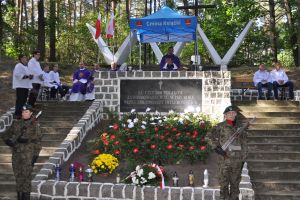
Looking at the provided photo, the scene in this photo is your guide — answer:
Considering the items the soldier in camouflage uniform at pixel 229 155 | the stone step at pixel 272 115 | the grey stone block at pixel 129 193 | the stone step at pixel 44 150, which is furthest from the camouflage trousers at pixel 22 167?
the stone step at pixel 272 115

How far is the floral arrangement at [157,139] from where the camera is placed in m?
8.95

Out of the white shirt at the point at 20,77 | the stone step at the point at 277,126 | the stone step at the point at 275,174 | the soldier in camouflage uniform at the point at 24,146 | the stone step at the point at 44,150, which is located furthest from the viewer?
the stone step at the point at 277,126

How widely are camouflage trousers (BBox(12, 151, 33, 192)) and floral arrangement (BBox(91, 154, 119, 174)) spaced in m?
1.64

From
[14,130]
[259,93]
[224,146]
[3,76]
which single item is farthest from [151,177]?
[3,76]

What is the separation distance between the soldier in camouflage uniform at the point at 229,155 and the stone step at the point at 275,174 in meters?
2.07

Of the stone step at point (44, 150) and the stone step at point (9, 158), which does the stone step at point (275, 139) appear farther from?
the stone step at point (9, 158)

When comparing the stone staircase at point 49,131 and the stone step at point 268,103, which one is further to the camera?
the stone step at point 268,103

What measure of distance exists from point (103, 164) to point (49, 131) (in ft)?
9.36

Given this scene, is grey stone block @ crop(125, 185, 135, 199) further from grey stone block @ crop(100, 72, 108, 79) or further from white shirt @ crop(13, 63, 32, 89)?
grey stone block @ crop(100, 72, 108, 79)

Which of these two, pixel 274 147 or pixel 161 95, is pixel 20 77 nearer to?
pixel 161 95

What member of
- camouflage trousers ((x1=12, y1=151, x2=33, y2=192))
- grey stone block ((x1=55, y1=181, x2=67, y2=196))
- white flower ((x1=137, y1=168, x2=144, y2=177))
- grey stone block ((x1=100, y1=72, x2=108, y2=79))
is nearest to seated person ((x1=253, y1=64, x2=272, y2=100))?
grey stone block ((x1=100, y1=72, x2=108, y2=79))

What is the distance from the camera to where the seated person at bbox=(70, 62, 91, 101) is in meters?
12.8

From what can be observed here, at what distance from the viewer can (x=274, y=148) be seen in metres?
Answer: 9.67

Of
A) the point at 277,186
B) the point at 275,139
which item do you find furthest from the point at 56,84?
the point at 277,186
